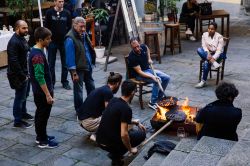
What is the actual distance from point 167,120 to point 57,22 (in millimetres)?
3509

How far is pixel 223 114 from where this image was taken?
4824 millimetres

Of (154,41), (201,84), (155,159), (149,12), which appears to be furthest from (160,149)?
(149,12)

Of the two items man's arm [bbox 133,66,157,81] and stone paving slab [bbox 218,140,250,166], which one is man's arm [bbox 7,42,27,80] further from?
→ stone paving slab [bbox 218,140,250,166]

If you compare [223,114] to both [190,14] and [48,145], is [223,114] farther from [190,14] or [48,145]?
[190,14]

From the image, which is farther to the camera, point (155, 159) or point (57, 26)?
point (57, 26)

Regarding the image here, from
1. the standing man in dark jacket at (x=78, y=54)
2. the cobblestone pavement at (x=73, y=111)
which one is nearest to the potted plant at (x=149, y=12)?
the cobblestone pavement at (x=73, y=111)

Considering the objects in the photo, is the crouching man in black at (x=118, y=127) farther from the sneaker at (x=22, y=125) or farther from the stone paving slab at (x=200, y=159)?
the sneaker at (x=22, y=125)

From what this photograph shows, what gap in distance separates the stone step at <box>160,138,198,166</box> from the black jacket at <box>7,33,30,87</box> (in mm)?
2695

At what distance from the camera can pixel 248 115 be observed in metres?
7.27

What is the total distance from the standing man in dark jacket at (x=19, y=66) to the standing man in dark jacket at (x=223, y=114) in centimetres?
293

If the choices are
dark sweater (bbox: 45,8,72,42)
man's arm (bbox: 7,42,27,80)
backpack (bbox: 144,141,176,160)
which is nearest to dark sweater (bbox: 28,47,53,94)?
man's arm (bbox: 7,42,27,80)

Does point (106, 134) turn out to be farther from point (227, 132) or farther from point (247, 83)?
point (247, 83)

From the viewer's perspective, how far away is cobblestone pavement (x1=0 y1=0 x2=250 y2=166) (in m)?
5.92

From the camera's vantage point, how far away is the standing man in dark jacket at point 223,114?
190 inches
